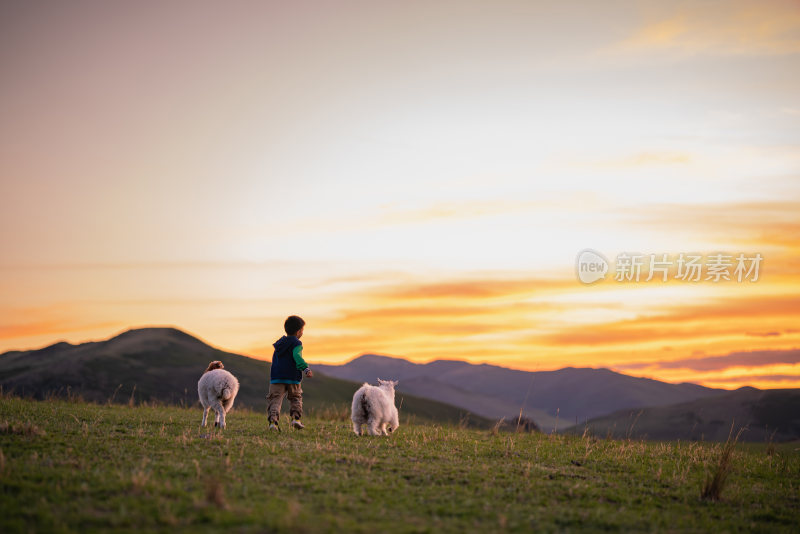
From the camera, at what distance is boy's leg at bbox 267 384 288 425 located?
48.7 feet

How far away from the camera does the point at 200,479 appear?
28.4ft

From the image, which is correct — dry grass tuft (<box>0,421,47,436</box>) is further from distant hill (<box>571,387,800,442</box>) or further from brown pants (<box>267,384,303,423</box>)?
distant hill (<box>571,387,800,442</box>)

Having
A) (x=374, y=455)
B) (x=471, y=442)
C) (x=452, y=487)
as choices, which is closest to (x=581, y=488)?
(x=452, y=487)

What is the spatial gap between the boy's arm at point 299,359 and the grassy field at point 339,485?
1723 mm

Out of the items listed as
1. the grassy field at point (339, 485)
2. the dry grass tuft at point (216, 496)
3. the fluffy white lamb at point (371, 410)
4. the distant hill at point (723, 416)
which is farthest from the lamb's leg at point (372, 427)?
the distant hill at point (723, 416)

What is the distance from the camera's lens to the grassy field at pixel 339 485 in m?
7.12

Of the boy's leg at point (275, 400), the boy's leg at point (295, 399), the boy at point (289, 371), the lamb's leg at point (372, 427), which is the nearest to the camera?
the lamb's leg at point (372, 427)

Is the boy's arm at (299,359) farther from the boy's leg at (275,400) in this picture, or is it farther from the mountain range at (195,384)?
the mountain range at (195,384)

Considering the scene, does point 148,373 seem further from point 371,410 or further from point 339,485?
point 339,485

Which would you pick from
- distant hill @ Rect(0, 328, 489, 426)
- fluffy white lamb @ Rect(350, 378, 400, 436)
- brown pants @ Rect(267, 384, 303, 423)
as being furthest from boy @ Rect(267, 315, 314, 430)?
distant hill @ Rect(0, 328, 489, 426)

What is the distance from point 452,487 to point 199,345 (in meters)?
110

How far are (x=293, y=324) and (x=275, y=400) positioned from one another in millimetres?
1944

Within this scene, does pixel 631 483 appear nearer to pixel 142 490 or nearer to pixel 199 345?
pixel 142 490

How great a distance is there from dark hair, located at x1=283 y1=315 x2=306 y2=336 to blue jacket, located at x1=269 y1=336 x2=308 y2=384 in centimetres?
19
